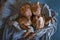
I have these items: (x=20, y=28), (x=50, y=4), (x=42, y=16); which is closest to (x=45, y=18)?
(x=42, y=16)

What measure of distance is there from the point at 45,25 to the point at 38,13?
7 cm

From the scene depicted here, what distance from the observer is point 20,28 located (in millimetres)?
692

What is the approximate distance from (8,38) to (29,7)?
0.17 meters

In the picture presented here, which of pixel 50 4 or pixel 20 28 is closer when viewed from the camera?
pixel 20 28

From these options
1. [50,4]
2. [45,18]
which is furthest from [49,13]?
[50,4]

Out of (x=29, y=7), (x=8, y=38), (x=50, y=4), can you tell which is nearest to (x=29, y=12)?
(x=29, y=7)

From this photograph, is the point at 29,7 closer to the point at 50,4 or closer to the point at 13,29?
the point at 13,29

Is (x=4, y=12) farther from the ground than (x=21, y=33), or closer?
farther from the ground

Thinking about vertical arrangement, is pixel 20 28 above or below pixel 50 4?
below

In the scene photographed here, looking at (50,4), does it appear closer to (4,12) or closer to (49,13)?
(49,13)

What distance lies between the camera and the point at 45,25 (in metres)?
0.76

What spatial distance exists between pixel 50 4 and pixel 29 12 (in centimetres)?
37

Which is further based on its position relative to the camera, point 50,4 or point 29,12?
point 50,4

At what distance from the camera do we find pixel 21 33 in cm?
69
